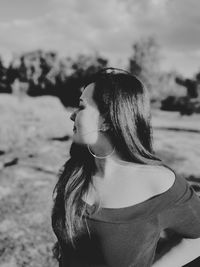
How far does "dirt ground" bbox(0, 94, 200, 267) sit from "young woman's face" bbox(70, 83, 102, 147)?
211 cm

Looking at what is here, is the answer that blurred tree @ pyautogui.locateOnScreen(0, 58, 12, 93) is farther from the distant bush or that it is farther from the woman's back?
the woman's back

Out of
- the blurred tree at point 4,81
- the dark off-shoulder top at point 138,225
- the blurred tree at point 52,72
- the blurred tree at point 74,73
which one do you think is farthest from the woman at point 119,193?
the blurred tree at point 4,81

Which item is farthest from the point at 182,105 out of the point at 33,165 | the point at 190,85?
the point at 33,165

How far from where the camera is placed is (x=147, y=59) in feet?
122

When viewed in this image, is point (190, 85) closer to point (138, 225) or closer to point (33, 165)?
point (33, 165)

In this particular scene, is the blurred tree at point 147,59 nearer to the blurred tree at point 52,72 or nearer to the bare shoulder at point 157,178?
the blurred tree at point 52,72

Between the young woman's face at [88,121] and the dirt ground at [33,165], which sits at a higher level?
the young woman's face at [88,121]

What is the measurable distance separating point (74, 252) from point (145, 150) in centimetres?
61

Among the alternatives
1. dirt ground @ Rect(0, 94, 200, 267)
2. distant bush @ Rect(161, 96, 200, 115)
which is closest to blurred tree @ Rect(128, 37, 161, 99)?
distant bush @ Rect(161, 96, 200, 115)

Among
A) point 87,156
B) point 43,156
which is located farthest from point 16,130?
point 87,156

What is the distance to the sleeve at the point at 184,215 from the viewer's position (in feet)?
4.59

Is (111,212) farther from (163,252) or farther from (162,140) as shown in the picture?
(162,140)

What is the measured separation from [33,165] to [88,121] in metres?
4.75

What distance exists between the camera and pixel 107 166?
170cm
